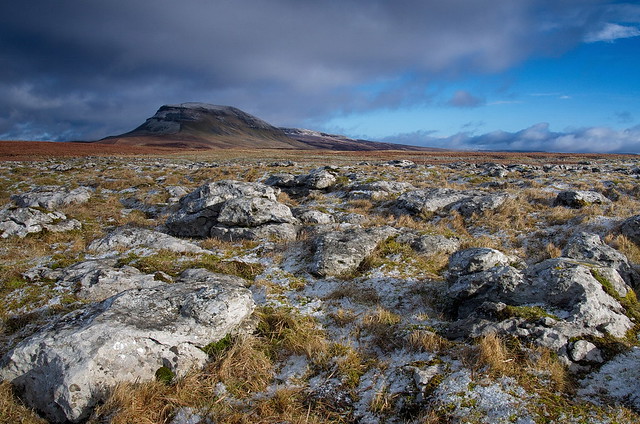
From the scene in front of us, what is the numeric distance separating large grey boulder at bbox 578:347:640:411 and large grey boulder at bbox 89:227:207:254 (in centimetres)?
1120

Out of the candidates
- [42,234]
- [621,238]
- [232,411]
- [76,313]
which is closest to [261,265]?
[76,313]

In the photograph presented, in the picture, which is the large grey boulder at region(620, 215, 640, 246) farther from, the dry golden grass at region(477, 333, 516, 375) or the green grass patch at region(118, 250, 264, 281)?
the green grass patch at region(118, 250, 264, 281)

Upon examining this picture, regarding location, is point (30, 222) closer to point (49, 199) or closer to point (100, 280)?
point (49, 199)

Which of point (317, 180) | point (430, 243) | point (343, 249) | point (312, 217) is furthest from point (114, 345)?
point (317, 180)

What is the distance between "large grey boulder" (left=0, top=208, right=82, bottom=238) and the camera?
13.4m

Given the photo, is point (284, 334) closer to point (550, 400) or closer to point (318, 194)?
point (550, 400)

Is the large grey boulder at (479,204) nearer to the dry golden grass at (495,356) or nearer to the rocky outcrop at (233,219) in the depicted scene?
the rocky outcrop at (233,219)

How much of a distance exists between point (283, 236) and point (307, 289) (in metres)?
4.18

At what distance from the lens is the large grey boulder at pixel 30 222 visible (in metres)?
13.4

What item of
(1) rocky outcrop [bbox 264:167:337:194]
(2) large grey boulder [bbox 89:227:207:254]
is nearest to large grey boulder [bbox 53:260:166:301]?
(2) large grey boulder [bbox 89:227:207:254]

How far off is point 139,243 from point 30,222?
5249 mm

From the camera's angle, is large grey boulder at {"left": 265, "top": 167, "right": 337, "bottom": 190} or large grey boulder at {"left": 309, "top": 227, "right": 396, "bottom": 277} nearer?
large grey boulder at {"left": 309, "top": 227, "right": 396, "bottom": 277}

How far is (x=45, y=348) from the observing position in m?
5.54

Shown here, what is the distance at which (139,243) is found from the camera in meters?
12.8
